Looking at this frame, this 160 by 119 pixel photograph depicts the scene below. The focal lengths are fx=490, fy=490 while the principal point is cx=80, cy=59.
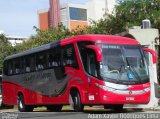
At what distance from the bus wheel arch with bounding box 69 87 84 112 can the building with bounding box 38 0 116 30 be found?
113 meters

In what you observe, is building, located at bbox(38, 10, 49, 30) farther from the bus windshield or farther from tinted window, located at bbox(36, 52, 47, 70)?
the bus windshield

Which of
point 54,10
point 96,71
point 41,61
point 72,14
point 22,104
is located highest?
point 54,10

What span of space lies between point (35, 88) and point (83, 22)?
12572 centimetres

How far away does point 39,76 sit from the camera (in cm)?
2512

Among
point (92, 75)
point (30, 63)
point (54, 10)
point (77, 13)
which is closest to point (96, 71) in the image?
point (92, 75)

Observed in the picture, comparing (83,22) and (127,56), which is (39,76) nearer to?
(127,56)

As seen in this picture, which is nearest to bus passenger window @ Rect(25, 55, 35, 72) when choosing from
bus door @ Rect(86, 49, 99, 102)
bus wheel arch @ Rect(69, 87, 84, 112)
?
bus wheel arch @ Rect(69, 87, 84, 112)

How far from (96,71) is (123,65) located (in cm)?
113

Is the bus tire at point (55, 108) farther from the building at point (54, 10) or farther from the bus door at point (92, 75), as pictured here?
the building at point (54, 10)

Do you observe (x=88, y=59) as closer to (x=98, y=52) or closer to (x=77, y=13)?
(x=98, y=52)

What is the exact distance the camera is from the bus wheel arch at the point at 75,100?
2068 cm

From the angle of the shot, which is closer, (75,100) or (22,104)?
(75,100)

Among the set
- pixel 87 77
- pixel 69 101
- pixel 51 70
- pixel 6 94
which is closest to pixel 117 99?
pixel 87 77

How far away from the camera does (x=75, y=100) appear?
21109 mm
